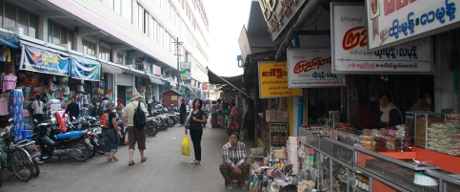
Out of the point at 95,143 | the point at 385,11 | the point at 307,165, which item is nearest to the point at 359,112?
the point at 307,165

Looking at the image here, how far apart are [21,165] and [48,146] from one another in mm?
2152

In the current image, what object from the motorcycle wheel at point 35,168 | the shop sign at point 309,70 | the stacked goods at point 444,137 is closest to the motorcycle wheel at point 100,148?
the motorcycle wheel at point 35,168

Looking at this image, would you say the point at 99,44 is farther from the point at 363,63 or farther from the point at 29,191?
the point at 363,63

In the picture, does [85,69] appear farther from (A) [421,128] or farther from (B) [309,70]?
(A) [421,128]

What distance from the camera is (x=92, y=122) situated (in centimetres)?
1254

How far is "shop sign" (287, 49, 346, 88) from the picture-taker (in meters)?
5.84

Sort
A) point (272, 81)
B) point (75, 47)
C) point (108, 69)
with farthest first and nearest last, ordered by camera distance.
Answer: point (108, 69)
point (75, 47)
point (272, 81)

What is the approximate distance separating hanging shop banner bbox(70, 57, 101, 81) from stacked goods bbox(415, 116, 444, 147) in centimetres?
1307

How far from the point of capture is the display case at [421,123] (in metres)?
3.24

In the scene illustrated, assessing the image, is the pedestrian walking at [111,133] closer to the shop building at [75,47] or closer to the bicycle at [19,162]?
the bicycle at [19,162]

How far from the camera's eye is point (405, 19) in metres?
2.62

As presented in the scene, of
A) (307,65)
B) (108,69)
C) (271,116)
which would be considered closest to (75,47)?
(108,69)

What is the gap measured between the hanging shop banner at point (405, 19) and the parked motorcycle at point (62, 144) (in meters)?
8.49

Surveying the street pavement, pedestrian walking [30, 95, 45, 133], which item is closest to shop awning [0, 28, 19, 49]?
pedestrian walking [30, 95, 45, 133]
